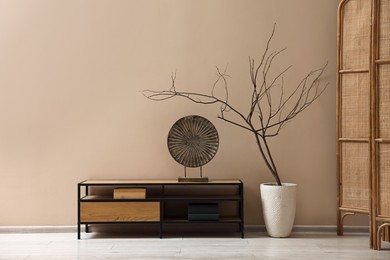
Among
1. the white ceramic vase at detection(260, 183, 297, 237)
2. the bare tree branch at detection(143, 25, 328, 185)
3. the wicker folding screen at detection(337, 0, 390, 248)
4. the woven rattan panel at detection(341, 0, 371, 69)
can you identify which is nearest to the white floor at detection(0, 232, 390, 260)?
the white ceramic vase at detection(260, 183, 297, 237)

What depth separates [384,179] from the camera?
15.4 feet

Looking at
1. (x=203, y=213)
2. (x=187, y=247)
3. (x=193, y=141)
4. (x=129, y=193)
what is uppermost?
(x=193, y=141)

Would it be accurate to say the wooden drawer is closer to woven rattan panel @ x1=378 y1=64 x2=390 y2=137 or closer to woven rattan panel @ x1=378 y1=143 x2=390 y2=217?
woven rattan panel @ x1=378 y1=143 x2=390 y2=217

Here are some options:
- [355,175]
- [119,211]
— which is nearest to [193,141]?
[119,211]

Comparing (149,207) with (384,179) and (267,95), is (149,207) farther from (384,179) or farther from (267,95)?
(384,179)

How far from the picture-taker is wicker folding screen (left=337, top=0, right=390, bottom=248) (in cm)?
473

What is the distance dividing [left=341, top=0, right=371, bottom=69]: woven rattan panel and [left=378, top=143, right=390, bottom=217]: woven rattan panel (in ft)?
2.63

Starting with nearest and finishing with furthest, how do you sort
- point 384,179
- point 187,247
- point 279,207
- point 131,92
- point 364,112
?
point 384,179
point 187,247
point 364,112
point 279,207
point 131,92

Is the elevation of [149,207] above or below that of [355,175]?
below

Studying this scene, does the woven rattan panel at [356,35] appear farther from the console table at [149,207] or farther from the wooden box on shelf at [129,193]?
the wooden box on shelf at [129,193]

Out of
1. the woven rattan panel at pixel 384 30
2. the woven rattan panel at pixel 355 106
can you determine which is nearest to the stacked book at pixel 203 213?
the woven rattan panel at pixel 355 106

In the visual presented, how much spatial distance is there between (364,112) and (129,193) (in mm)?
2071

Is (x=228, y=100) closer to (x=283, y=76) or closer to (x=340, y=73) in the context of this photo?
(x=283, y=76)

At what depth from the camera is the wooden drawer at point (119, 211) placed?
530 centimetres
